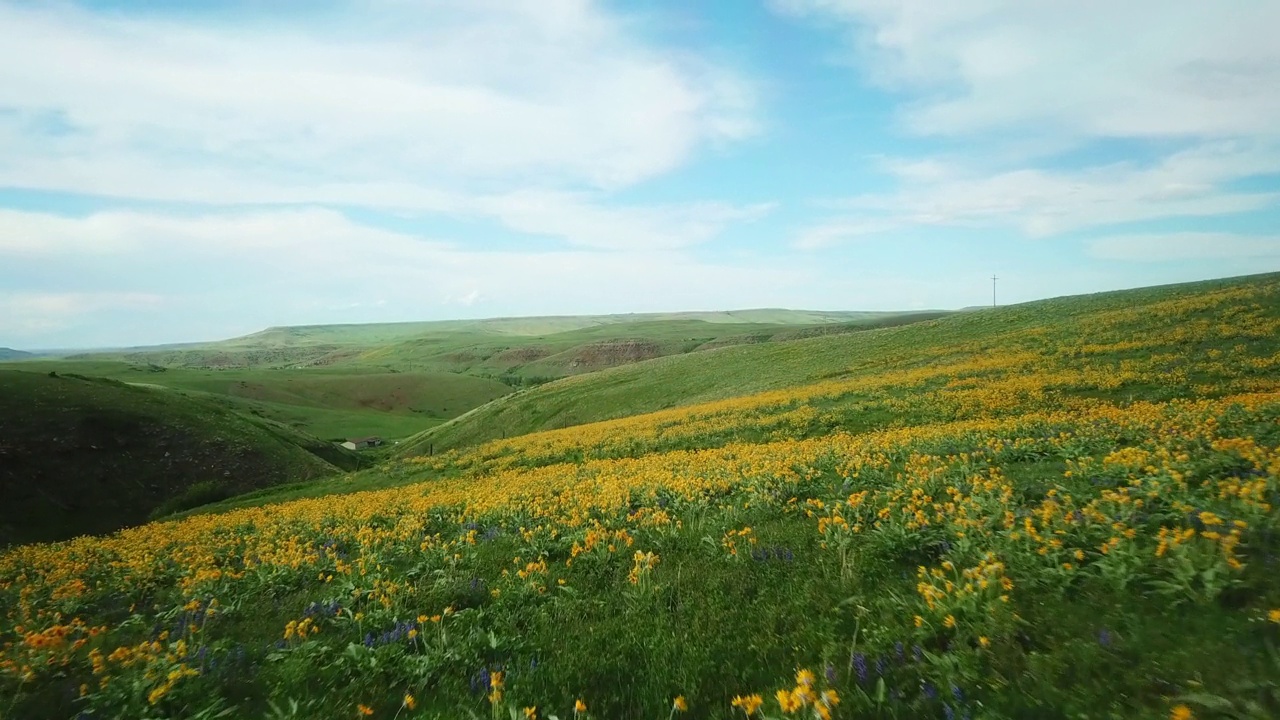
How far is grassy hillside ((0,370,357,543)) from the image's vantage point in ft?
112

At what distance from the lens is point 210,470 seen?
138ft

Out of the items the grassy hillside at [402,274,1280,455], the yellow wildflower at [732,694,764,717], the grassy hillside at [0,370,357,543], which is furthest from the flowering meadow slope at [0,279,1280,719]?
the grassy hillside at [0,370,357,543]

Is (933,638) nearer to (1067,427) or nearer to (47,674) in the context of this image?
(47,674)

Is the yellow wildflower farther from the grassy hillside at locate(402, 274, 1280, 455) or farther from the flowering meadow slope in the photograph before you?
the grassy hillside at locate(402, 274, 1280, 455)

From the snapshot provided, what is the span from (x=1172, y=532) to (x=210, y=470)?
51851mm

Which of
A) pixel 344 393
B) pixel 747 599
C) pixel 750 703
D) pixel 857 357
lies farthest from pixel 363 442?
pixel 750 703

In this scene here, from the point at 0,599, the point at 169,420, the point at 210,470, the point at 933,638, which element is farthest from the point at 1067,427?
the point at 169,420

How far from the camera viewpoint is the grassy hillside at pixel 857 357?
38.5 meters

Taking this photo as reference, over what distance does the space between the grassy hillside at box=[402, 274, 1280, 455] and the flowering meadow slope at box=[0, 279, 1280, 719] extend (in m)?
27.1

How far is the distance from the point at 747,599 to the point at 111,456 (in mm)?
49791

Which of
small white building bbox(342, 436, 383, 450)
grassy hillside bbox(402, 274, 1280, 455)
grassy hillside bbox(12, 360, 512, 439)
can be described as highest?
grassy hillside bbox(402, 274, 1280, 455)

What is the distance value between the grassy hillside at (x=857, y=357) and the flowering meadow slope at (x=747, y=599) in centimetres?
2713

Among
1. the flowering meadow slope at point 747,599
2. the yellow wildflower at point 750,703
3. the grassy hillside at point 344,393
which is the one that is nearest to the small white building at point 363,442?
the grassy hillside at point 344,393

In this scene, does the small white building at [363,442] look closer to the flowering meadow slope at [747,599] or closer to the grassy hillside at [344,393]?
the grassy hillside at [344,393]
